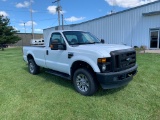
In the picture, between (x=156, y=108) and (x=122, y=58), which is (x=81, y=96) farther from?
(x=156, y=108)

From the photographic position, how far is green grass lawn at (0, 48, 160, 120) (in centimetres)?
374

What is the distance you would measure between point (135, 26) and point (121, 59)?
16.7 m

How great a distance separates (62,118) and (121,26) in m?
19.0

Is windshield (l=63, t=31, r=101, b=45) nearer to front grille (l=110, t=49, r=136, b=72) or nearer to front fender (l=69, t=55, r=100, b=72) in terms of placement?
front fender (l=69, t=55, r=100, b=72)

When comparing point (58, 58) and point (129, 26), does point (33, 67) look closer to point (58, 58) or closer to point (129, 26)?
point (58, 58)

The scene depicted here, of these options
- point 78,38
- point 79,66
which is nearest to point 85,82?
point 79,66

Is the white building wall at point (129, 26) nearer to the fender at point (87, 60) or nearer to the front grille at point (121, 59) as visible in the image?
the front grille at point (121, 59)

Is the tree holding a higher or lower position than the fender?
higher

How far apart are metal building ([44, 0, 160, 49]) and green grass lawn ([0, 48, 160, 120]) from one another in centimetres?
1405

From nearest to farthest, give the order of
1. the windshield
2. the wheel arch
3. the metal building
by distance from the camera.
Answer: the wheel arch
the windshield
the metal building

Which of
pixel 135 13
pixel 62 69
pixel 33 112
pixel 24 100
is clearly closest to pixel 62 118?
pixel 33 112

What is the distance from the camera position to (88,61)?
4.49m

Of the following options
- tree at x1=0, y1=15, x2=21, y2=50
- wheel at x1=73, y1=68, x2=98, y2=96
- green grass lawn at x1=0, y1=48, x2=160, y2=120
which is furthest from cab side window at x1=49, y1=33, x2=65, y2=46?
tree at x1=0, y1=15, x2=21, y2=50

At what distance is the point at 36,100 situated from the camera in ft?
15.2
